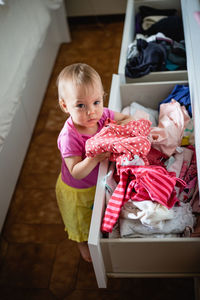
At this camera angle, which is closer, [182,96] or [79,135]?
[79,135]

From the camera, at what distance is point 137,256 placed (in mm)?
1048

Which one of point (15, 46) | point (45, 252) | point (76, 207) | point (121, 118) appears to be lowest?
point (45, 252)

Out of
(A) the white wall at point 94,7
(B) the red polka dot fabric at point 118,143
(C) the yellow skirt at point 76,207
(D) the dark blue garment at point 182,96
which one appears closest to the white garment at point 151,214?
(B) the red polka dot fabric at point 118,143

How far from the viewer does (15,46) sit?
5.17 feet

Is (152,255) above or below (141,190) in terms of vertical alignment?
below

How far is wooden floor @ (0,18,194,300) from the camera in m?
1.36

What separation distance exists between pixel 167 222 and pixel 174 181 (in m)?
0.13

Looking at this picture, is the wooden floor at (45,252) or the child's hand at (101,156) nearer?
the child's hand at (101,156)

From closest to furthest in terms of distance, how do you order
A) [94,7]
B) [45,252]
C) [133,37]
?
[45,252]
[133,37]
[94,7]

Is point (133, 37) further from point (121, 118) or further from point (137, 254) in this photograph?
point (137, 254)

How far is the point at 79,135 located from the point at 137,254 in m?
0.44

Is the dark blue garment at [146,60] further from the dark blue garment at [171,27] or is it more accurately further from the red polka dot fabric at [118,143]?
the red polka dot fabric at [118,143]

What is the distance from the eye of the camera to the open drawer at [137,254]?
966mm

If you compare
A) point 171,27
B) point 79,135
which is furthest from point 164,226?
point 171,27
